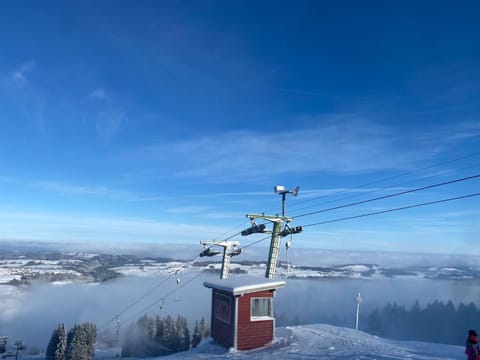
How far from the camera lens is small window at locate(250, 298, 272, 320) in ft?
59.3

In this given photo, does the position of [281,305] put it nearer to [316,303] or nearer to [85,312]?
[316,303]

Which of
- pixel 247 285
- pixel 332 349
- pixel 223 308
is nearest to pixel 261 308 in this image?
pixel 247 285

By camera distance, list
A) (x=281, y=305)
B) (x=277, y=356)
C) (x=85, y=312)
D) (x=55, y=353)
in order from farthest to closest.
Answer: (x=85, y=312) → (x=281, y=305) → (x=55, y=353) → (x=277, y=356)

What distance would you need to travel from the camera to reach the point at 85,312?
633 feet

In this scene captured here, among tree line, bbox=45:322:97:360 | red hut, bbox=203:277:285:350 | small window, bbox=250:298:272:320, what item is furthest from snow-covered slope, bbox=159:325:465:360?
tree line, bbox=45:322:97:360

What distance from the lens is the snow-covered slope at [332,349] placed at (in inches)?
537

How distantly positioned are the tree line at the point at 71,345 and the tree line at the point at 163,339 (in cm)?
1568

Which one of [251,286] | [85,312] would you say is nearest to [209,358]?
[251,286]

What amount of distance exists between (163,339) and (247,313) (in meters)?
80.8

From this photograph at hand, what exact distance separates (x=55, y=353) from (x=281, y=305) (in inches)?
5014

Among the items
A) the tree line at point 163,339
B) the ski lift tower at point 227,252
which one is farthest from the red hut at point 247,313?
the tree line at point 163,339

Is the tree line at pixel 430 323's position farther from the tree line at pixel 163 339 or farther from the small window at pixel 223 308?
the small window at pixel 223 308

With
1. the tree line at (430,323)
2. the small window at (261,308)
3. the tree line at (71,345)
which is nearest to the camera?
the small window at (261,308)

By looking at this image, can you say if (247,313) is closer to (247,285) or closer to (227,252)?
(247,285)
